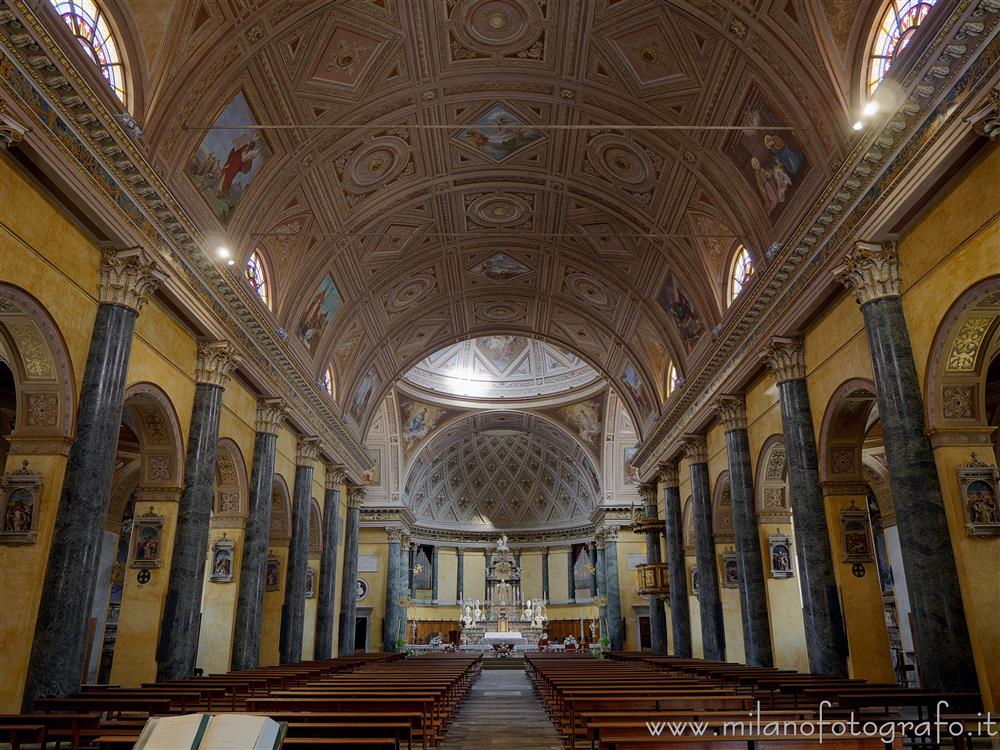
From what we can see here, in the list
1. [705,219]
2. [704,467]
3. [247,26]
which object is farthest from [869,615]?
[247,26]

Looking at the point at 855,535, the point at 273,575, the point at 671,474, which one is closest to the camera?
the point at 855,535

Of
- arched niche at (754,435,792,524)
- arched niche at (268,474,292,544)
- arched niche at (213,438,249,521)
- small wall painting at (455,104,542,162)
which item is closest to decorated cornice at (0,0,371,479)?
arched niche at (213,438,249,521)

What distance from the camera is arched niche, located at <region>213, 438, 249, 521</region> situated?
58.3 feet

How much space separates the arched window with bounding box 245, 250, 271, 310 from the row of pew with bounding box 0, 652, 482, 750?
31.6 feet

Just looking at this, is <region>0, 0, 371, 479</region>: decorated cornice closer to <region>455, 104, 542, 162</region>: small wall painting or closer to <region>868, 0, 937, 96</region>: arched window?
<region>455, 104, 542, 162</region>: small wall painting

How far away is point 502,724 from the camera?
1251 cm

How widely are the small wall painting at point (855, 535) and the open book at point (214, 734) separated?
40.6 feet

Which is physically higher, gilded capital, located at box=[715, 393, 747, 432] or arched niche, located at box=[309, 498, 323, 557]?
gilded capital, located at box=[715, 393, 747, 432]

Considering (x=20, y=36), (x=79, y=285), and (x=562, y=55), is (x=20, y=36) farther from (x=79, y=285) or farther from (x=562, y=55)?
(x=562, y=55)

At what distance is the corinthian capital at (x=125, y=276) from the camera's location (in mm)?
11383

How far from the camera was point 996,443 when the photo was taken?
689 inches

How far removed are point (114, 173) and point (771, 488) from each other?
15.5m

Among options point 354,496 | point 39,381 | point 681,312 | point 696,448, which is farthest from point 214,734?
point 354,496

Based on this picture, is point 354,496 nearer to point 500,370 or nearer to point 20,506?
point 500,370
